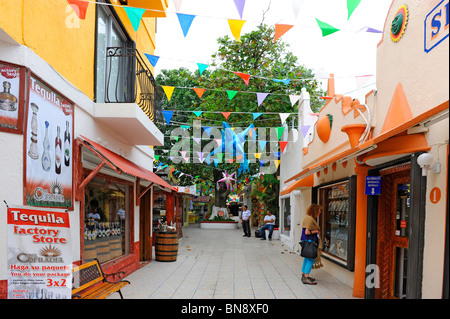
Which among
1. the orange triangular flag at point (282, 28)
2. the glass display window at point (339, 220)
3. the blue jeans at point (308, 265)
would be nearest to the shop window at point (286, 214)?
the glass display window at point (339, 220)

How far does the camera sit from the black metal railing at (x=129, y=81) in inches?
301

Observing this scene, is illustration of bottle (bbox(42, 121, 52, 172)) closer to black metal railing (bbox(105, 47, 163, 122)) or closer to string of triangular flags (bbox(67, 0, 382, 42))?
string of triangular flags (bbox(67, 0, 382, 42))

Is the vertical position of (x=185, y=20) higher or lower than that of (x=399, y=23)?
lower

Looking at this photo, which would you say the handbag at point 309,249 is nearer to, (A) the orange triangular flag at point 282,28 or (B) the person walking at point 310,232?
(B) the person walking at point 310,232

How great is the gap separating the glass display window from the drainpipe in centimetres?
38

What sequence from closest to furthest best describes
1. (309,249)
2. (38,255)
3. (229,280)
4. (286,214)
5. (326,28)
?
(38,255)
(326,28)
(309,249)
(229,280)
(286,214)

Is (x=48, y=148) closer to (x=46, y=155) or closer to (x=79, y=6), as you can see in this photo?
(x=46, y=155)

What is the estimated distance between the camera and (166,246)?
1076 centimetres

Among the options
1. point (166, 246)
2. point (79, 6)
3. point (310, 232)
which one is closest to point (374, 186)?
point (310, 232)

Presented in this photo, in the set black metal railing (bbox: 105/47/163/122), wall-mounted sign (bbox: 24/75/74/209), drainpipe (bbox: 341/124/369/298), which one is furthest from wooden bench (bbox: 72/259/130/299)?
drainpipe (bbox: 341/124/369/298)

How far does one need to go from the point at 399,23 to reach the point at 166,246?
26.7 ft

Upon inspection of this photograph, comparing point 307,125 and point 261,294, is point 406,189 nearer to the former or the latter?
point 261,294

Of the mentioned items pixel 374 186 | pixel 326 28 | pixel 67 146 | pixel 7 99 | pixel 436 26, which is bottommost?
pixel 374 186
